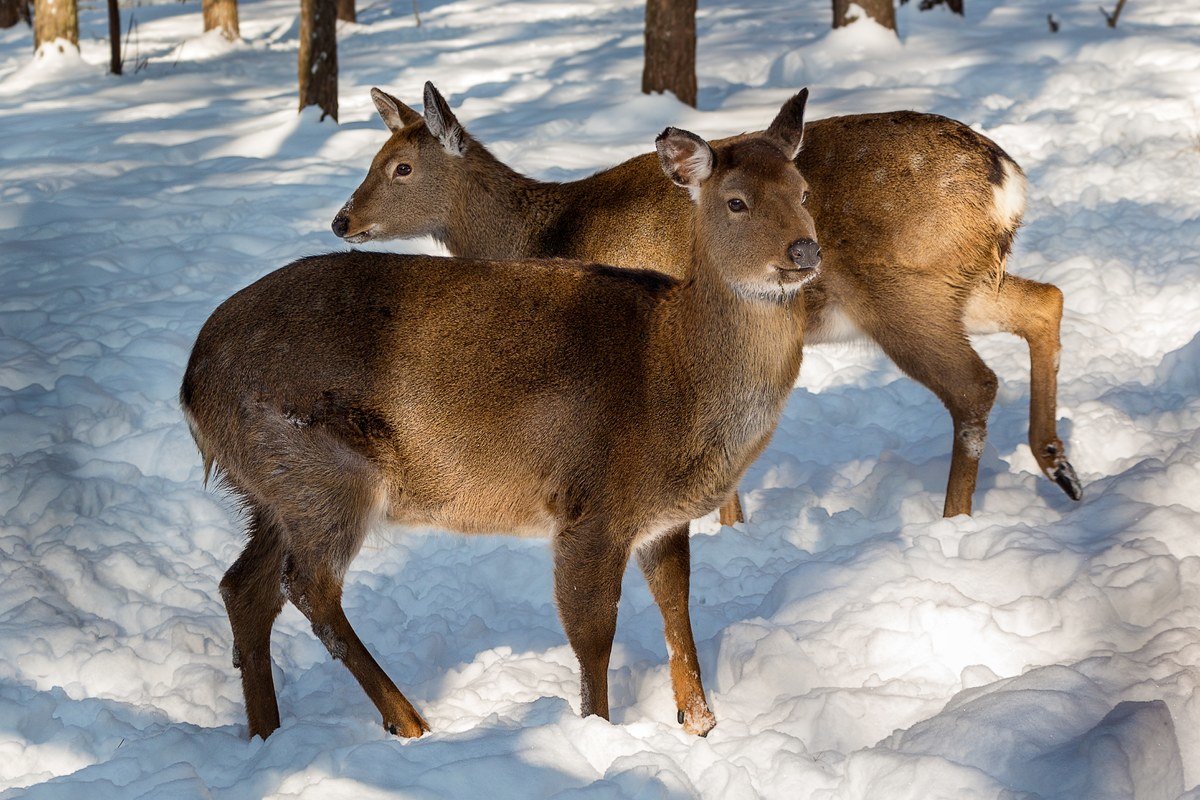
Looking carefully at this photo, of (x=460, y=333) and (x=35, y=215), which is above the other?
(x=460, y=333)

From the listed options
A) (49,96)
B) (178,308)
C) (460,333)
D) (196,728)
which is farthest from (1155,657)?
(49,96)

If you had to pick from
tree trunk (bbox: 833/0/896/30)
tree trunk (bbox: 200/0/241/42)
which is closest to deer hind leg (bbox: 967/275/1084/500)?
tree trunk (bbox: 833/0/896/30)

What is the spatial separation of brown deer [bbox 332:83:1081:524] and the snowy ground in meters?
0.53

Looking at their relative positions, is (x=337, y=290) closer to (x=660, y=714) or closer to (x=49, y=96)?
(x=660, y=714)

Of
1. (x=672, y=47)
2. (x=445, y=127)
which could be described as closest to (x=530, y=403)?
(x=445, y=127)

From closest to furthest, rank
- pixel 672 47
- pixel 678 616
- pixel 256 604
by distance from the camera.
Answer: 1. pixel 678 616
2. pixel 256 604
3. pixel 672 47

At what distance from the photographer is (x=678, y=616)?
476 centimetres

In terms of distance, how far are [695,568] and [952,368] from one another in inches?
62.1

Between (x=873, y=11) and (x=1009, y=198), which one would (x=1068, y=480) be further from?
(x=873, y=11)

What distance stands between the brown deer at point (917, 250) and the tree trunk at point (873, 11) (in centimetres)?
970

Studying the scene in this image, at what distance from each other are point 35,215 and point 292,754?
7.72m

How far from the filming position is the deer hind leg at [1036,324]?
628cm

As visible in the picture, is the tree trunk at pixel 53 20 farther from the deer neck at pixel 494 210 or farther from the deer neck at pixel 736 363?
the deer neck at pixel 736 363

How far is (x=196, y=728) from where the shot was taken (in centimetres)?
454
